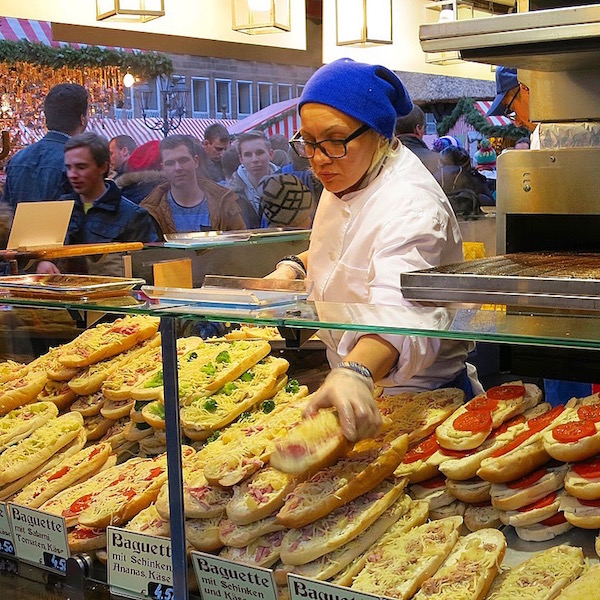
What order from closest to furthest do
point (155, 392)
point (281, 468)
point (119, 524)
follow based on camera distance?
point (281, 468) → point (119, 524) → point (155, 392)

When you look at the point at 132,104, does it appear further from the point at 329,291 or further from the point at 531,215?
the point at 329,291

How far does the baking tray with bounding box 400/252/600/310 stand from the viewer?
6.59ft

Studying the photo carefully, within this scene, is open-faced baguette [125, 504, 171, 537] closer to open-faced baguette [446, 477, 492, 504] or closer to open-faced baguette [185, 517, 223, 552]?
open-faced baguette [185, 517, 223, 552]

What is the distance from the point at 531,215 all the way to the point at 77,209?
2.93m

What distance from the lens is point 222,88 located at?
6055mm

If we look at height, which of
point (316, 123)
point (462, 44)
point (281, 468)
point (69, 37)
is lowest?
point (281, 468)

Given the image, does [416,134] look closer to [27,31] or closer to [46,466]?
[27,31]

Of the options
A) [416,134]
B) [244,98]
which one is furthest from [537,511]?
[416,134]

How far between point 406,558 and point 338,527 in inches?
4.6

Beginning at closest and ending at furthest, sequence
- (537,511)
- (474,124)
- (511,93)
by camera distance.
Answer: (537,511)
(511,93)
(474,124)

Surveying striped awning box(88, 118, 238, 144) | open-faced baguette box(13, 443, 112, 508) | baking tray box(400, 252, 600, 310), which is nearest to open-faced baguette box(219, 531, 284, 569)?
open-faced baguette box(13, 443, 112, 508)

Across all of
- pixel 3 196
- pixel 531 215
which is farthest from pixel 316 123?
pixel 3 196

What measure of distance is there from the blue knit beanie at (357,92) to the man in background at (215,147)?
3.84m

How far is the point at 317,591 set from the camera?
1288mm
